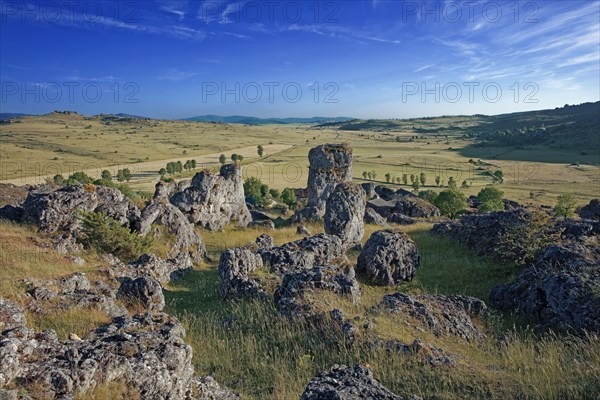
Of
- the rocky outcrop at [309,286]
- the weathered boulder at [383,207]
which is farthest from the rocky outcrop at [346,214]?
the weathered boulder at [383,207]

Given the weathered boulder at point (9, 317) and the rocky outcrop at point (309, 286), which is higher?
the weathered boulder at point (9, 317)

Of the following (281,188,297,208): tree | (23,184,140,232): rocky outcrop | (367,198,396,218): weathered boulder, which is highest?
(23,184,140,232): rocky outcrop

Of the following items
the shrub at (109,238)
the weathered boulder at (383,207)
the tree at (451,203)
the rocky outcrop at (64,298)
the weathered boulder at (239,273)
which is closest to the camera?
the rocky outcrop at (64,298)

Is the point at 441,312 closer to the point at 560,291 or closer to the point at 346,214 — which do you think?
the point at 560,291

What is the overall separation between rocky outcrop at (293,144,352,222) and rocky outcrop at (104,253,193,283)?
15882 mm

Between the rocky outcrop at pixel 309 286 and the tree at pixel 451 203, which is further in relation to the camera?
the tree at pixel 451 203

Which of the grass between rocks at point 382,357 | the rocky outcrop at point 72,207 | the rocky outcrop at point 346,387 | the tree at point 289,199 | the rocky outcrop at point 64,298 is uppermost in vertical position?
the rocky outcrop at point 72,207

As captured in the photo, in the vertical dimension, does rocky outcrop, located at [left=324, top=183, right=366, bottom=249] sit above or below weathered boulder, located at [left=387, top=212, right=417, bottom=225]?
above

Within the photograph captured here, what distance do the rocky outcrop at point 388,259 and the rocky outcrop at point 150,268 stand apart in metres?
7.94

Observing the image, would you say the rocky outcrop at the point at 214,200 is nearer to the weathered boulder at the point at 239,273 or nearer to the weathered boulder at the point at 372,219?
the weathered boulder at the point at 372,219

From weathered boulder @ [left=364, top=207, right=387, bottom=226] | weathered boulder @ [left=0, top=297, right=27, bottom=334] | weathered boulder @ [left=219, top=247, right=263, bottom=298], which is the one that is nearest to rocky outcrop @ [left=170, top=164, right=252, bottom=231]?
weathered boulder @ [left=364, top=207, right=387, bottom=226]

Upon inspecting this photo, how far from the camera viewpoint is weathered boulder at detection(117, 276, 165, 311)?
36.2 feet

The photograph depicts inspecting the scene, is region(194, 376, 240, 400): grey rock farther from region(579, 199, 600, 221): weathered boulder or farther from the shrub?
region(579, 199, 600, 221): weathered boulder

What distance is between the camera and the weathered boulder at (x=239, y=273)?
12048mm
